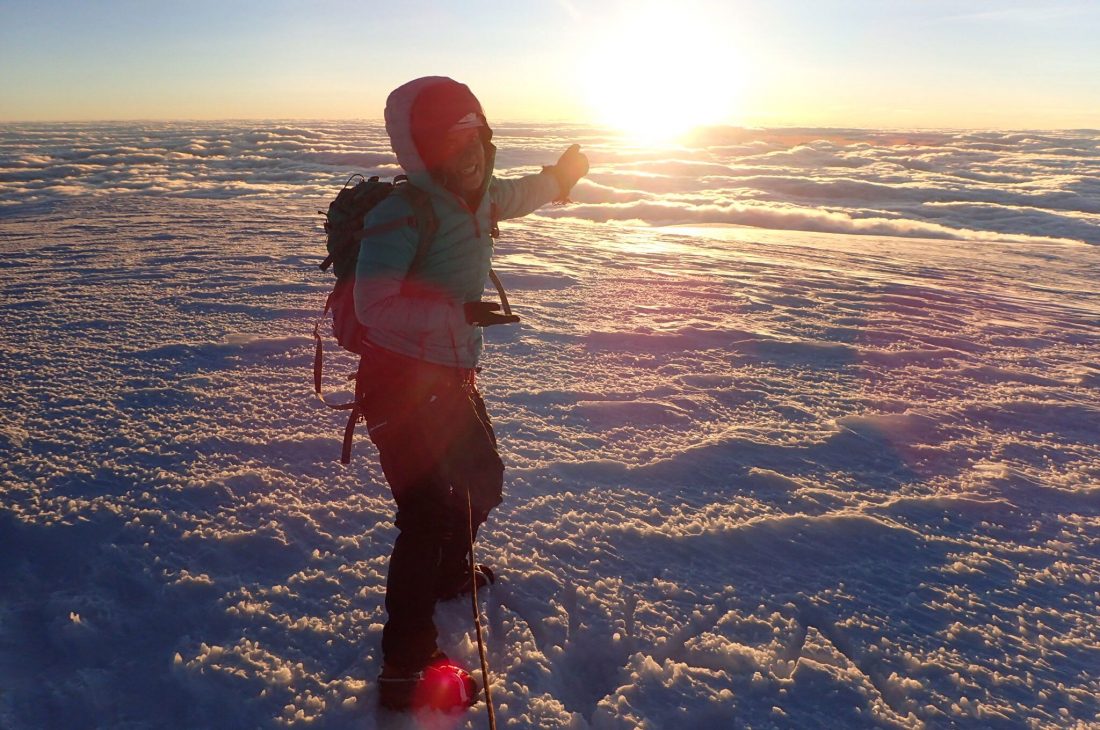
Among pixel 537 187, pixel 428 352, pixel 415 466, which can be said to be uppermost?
pixel 537 187

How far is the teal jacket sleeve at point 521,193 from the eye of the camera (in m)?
1.89

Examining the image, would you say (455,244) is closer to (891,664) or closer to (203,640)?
(203,640)

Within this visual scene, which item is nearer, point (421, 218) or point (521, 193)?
point (421, 218)

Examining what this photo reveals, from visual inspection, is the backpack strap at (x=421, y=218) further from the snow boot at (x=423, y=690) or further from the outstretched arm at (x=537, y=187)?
the snow boot at (x=423, y=690)

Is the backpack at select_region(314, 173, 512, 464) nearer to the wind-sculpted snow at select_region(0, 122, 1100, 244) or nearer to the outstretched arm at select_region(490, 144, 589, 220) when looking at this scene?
the outstretched arm at select_region(490, 144, 589, 220)

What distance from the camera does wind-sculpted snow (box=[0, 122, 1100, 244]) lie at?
1498cm

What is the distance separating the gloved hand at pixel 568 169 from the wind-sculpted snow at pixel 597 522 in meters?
1.31

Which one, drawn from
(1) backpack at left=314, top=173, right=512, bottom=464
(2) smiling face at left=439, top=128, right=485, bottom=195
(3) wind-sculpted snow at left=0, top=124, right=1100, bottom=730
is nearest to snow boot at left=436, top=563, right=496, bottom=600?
(3) wind-sculpted snow at left=0, top=124, right=1100, bottom=730

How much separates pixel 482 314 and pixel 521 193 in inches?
20.2

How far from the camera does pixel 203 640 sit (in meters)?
1.87

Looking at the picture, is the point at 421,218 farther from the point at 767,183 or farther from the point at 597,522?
the point at 767,183

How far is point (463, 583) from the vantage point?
2104 millimetres

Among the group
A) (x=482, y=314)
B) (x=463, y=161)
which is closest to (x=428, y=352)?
(x=482, y=314)

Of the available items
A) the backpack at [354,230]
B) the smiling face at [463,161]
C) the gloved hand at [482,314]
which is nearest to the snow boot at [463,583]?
the backpack at [354,230]
